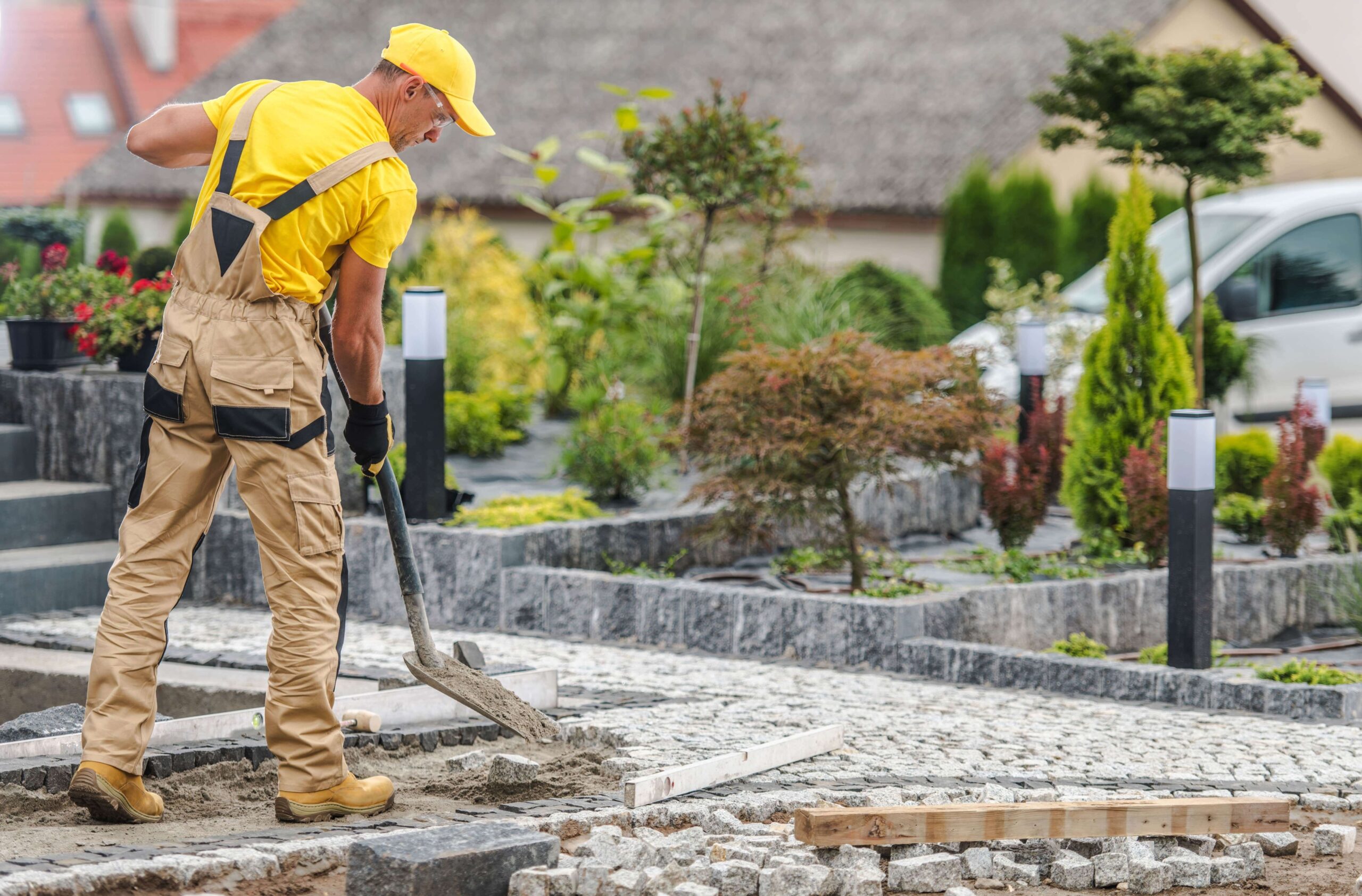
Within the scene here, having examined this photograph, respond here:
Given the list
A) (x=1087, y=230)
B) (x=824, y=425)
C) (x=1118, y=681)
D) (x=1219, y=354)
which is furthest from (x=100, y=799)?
(x=1087, y=230)

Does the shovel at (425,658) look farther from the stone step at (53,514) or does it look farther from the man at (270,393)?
the stone step at (53,514)

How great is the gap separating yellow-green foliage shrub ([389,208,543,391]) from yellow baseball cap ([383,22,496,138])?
334 inches

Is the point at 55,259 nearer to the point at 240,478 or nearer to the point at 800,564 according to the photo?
the point at 800,564

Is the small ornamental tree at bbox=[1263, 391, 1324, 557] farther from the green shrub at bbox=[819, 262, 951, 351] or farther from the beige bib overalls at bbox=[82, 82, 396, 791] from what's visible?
the beige bib overalls at bbox=[82, 82, 396, 791]

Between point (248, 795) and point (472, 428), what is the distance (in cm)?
694

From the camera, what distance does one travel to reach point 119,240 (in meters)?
12.9

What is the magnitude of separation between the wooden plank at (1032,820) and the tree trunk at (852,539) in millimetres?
3682

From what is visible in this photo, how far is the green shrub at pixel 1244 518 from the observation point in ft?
34.1

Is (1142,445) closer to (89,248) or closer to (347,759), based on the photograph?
(347,759)

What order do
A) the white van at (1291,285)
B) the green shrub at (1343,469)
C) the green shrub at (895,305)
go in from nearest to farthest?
the green shrub at (1343,469) → the green shrub at (895,305) → the white van at (1291,285)

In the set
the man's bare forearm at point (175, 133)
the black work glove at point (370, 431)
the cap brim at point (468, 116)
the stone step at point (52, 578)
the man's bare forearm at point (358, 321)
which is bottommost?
the stone step at point (52, 578)

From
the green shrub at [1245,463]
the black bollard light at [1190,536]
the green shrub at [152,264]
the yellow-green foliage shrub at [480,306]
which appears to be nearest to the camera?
the black bollard light at [1190,536]

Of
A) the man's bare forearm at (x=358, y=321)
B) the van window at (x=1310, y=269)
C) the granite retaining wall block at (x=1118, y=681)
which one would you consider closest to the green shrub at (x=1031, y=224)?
the van window at (x=1310, y=269)

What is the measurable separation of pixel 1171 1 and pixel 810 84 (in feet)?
17.7
